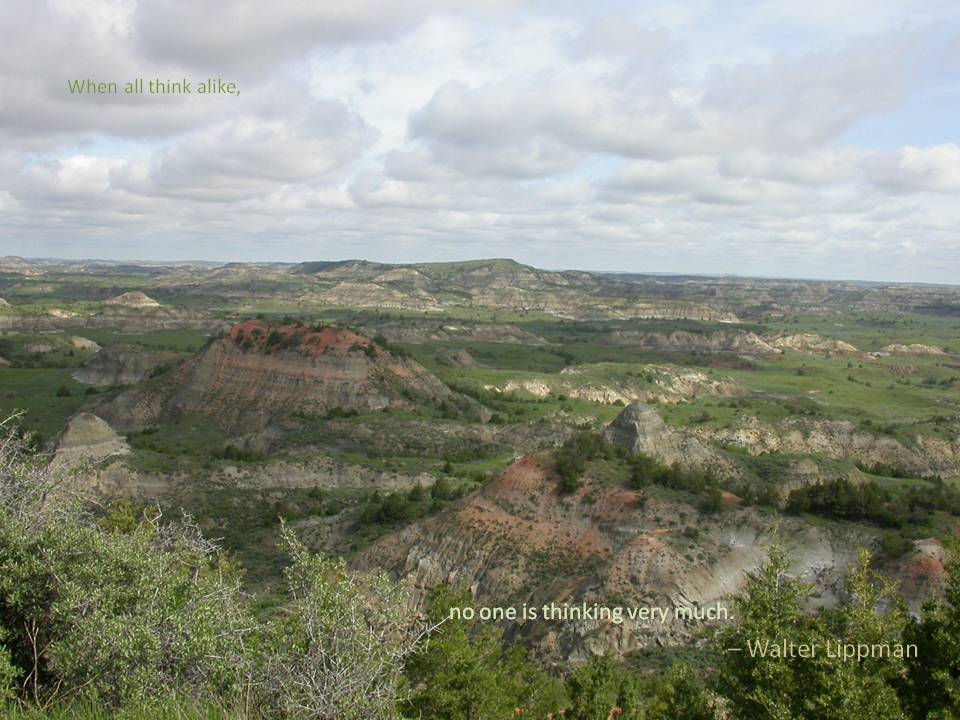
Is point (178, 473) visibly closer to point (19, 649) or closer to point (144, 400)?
point (144, 400)

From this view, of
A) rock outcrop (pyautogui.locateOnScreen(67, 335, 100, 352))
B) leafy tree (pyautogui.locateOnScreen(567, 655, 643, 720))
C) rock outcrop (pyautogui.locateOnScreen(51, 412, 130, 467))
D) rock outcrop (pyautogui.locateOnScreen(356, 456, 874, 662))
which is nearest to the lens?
leafy tree (pyautogui.locateOnScreen(567, 655, 643, 720))

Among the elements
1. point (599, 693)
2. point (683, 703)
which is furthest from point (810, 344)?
point (683, 703)

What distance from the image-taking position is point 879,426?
90.2 meters

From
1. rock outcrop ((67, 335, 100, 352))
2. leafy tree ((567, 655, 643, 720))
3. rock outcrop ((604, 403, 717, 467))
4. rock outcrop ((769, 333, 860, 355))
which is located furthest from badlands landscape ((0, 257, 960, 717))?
rock outcrop ((769, 333, 860, 355))

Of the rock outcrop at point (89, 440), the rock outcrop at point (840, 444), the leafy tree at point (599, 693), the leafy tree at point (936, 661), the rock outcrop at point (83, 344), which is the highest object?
the leafy tree at point (936, 661)

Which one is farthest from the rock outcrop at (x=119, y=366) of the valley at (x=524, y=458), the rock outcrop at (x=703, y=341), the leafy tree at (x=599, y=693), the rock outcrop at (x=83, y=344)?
the rock outcrop at (x=703, y=341)

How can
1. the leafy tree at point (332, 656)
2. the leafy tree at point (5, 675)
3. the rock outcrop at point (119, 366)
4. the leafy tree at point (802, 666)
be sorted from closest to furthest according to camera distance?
1. the leafy tree at point (5, 675)
2. the leafy tree at point (332, 656)
3. the leafy tree at point (802, 666)
4. the rock outcrop at point (119, 366)

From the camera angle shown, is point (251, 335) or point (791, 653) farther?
point (251, 335)

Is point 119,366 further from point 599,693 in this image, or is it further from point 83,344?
point 599,693

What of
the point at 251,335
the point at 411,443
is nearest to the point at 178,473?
the point at 411,443

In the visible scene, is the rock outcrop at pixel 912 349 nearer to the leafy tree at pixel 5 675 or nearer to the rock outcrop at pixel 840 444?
the rock outcrop at pixel 840 444

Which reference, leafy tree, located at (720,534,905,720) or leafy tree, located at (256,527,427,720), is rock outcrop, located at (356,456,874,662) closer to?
leafy tree, located at (720,534,905,720)

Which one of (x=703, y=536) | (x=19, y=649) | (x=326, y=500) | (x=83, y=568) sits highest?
(x=83, y=568)

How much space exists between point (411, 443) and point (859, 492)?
45386 mm
